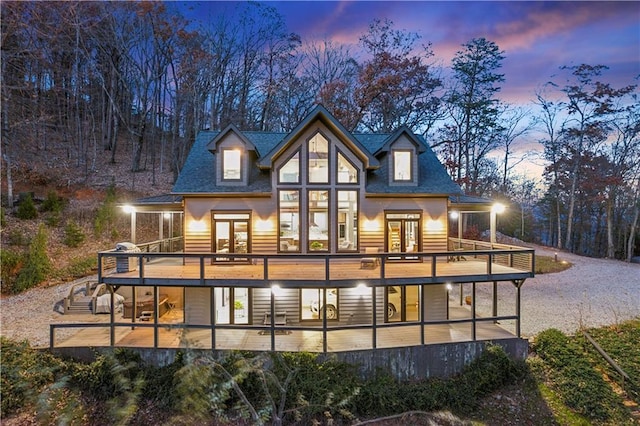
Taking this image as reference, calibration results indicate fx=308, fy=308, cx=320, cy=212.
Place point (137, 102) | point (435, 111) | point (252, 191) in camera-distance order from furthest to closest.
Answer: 1. point (137, 102)
2. point (435, 111)
3. point (252, 191)

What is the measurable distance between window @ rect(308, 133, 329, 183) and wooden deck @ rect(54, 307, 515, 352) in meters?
5.30

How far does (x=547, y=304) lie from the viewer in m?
14.2

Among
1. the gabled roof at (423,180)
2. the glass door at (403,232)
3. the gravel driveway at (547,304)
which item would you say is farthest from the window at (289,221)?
the gravel driveway at (547,304)

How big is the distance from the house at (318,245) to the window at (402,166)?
0.04 m

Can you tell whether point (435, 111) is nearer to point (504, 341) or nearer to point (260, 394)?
point (504, 341)

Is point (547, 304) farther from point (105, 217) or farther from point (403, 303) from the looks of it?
point (105, 217)

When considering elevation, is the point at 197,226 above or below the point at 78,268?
above

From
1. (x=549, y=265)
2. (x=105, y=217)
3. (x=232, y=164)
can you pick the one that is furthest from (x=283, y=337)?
(x=549, y=265)

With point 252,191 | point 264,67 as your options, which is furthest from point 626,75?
point 252,191

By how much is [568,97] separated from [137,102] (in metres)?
37.3

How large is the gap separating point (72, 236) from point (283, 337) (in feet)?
46.5

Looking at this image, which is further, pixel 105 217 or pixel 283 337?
pixel 105 217

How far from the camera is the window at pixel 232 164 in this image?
11609 millimetres

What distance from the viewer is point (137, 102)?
27.8 metres
